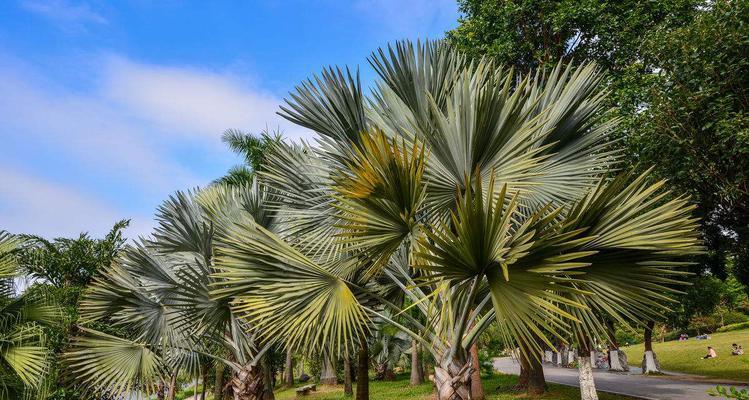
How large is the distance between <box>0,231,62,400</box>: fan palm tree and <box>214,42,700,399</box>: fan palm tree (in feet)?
13.6

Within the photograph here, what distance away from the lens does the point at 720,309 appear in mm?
44594

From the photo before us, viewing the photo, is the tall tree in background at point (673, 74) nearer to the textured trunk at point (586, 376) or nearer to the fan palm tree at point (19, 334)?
the textured trunk at point (586, 376)

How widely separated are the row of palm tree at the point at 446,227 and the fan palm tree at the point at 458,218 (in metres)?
0.02

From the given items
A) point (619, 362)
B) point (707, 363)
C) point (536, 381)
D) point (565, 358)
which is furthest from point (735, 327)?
point (536, 381)

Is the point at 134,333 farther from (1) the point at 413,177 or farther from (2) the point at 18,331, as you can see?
(1) the point at 413,177

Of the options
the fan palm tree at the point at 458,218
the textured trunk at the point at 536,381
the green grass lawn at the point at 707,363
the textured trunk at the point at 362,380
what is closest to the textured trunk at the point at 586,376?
the textured trunk at the point at 536,381

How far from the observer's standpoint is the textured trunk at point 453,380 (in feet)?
17.8

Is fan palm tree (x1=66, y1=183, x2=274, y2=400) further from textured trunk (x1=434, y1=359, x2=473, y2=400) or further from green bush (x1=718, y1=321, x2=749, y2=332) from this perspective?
green bush (x1=718, y1=321, x2=749, y2=332)

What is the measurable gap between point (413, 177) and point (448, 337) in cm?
242

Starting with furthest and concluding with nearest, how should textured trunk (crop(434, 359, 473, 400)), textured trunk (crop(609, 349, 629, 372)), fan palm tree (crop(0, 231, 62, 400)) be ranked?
textured trunk (crop(609, 349, 629, 372)), fan palm tree (crop(0, 231, 62, 400)), textured trunk (crop(434, 359, 473, 400))

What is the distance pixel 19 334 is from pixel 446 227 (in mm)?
7504

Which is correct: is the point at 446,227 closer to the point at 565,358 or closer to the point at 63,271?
the point at 63,271

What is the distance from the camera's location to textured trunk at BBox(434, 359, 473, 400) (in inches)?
214

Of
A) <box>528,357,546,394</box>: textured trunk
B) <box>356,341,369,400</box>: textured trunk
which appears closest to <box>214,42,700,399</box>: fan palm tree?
<box>356,341,369,400</box>: textured trunk
